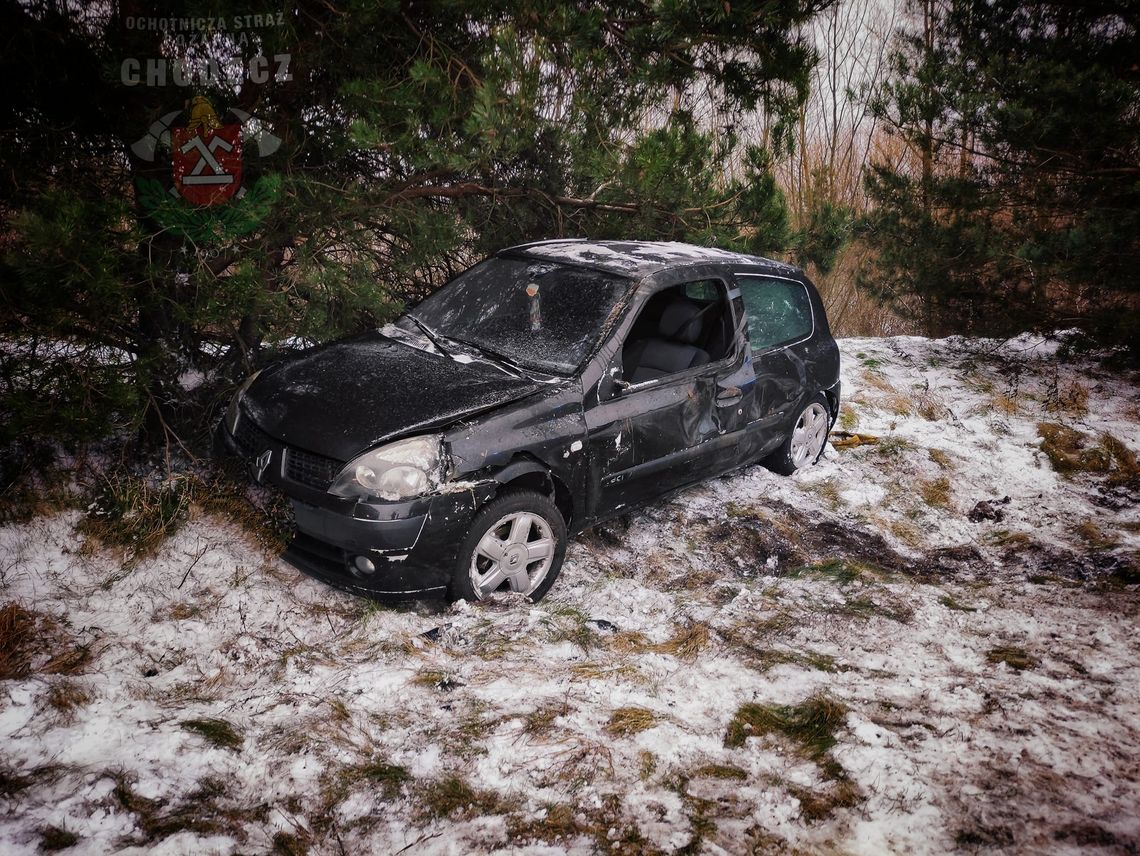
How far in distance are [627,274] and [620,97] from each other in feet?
4.63

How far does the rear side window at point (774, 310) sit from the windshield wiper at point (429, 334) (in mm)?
2014

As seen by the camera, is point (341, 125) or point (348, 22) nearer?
point (348, 22)

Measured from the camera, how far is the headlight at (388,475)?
10.9 feet

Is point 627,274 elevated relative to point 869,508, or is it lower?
elevated

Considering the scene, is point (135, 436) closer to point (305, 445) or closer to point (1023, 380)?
point (305, 445)

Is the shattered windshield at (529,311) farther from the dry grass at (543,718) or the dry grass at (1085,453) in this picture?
the dry grass at (1085,453)

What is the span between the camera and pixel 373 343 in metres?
4.41

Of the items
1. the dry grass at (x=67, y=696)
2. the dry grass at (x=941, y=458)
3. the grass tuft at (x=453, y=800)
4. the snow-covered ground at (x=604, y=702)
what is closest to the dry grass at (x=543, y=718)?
the snow-covered ground at (x=604, y=702)

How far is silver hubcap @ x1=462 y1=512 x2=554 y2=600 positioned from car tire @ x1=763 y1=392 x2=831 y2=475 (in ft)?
8.18

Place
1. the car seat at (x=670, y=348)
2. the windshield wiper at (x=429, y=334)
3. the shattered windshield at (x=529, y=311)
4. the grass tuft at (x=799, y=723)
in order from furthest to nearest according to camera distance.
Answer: the car seat at (x=670, y=348), the windshield wiper at (x=429, y=334), the shattered windshield at (x=529, y=311), the grass tuft at (x=799, y=723)

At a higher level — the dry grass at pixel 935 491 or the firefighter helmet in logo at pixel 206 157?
the firefighter helmet in logo at pixel 206 157

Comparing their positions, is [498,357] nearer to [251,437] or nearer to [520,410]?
[520,410]

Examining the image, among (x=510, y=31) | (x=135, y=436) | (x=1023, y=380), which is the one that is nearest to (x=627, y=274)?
(x=510, y=31)

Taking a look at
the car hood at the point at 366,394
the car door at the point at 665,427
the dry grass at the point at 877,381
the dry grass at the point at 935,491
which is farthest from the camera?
the dry grass at the point at 877,381
